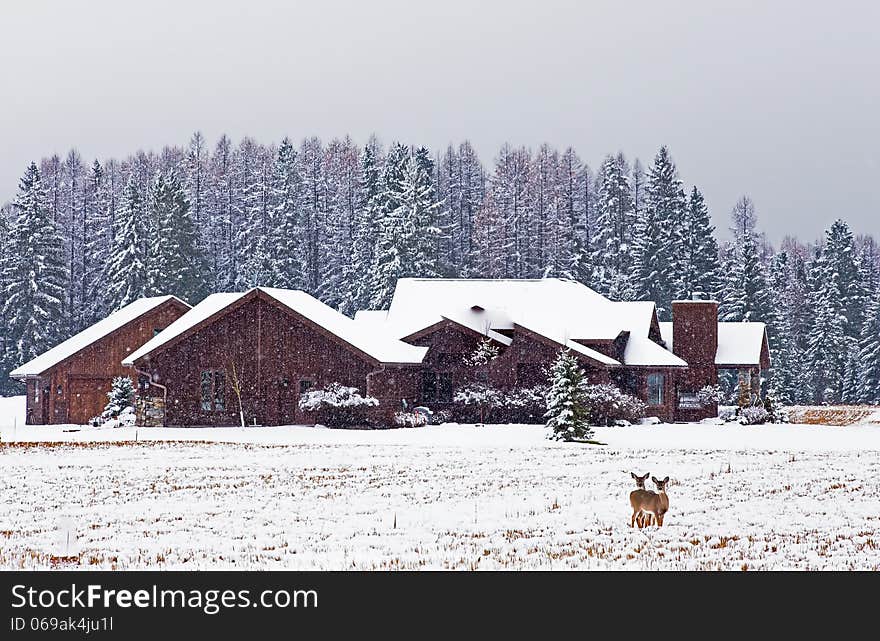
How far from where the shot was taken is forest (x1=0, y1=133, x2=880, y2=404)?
3255 inches

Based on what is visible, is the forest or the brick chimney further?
the forest

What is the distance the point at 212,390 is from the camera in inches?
2048

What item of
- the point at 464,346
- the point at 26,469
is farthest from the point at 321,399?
the point at 26,469

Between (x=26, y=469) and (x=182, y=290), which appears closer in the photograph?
(x=26, y=469)

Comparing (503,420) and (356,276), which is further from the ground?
(356,276)

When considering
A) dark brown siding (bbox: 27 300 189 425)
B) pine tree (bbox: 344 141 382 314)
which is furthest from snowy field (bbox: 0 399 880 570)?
pine tree (bbox: 344 141 382 314)

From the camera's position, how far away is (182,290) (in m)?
87.2

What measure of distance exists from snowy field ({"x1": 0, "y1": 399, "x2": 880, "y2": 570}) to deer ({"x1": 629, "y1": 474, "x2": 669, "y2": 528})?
285mm

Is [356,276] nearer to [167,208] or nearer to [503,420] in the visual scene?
[167,208]

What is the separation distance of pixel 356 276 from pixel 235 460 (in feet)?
196

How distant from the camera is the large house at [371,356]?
51250 millimetres

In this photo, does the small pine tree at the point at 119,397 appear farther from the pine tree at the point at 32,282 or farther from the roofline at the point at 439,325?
the pine tree at the point at 32,282

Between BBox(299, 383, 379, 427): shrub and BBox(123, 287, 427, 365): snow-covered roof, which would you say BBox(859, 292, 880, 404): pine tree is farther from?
BBox(299, 383, 379, 427): shrub
